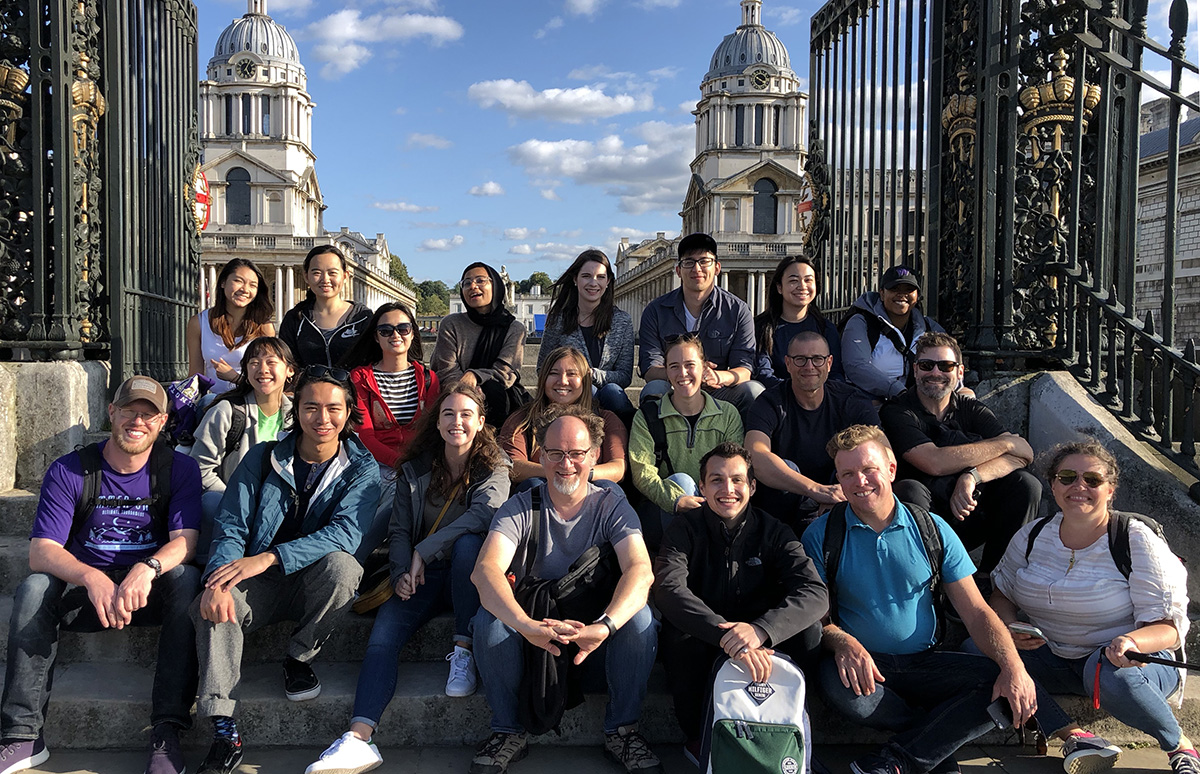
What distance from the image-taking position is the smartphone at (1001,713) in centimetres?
316

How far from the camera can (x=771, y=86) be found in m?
65.1

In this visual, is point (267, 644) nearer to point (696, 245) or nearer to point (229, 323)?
point (229, 323)

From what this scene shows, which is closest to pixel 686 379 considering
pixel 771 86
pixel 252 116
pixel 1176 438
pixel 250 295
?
pixel 250 295

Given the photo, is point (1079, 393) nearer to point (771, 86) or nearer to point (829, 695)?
point (829, 695)

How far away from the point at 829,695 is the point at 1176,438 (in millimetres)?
3672

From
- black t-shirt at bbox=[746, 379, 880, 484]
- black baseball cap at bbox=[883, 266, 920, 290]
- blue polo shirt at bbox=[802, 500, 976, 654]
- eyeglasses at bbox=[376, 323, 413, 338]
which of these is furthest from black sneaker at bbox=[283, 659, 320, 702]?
black baseball cap at bbox=[883, 266, 920, 290]

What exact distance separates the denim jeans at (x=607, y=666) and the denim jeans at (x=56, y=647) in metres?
1.23

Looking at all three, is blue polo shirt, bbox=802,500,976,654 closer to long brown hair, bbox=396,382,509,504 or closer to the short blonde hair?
the short blonde hair

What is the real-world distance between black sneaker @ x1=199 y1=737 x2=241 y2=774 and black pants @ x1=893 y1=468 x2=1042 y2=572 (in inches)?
128

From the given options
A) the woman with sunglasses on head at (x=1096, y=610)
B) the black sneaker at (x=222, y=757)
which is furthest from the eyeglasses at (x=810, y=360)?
the black sneaker at (x=222, y=757)

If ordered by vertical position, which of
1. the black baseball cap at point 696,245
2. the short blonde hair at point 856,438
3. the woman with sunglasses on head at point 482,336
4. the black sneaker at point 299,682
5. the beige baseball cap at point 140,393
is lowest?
the black sneaker at point 299,682

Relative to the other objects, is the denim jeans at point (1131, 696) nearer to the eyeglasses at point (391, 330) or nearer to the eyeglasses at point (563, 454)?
the eyeglasses at point (563, 454)

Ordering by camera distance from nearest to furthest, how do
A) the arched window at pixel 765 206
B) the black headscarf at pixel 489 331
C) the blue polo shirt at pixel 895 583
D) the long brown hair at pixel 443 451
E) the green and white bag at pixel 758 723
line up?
the green and white bag at pixel 758 723 < the blue polo shirt at pixel 895 583 < the long brown hair at pixel 443 451 < the black headscarf at pixel 489 331 < the arched window at pixel 765 206

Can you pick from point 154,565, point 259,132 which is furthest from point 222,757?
point 259,132
